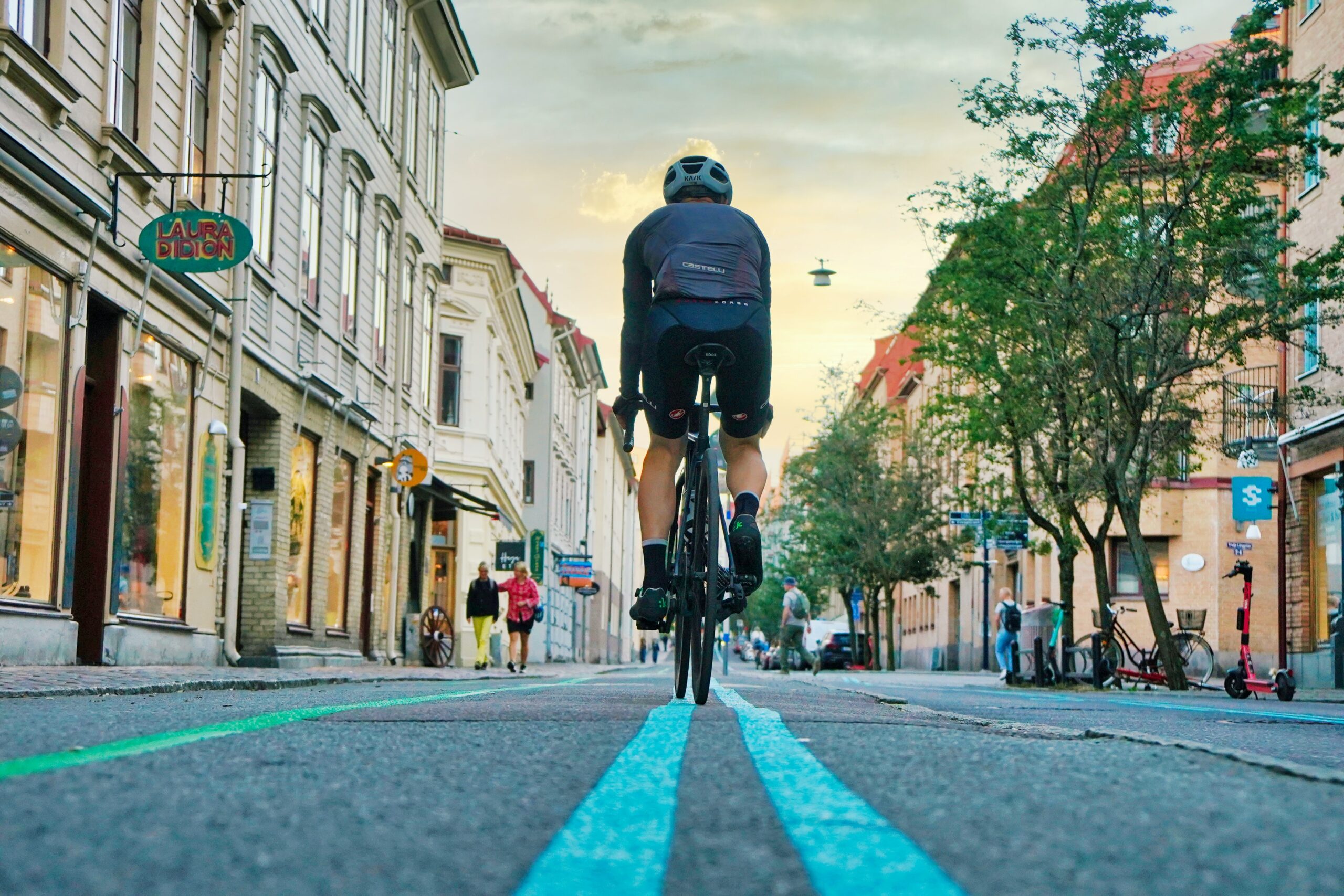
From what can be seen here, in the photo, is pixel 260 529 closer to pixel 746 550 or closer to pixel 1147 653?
pixel 1147 653

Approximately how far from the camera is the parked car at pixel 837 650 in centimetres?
5762

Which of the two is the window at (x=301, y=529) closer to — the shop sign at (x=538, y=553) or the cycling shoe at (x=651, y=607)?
the cycling shoe at (x=651, y=607)

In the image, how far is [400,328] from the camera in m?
29.1

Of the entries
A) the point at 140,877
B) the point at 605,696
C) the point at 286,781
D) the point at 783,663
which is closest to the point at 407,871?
the point at 140,877

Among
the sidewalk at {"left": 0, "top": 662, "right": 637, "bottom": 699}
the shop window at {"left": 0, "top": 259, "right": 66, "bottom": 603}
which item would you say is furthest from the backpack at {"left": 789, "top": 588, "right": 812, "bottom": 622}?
the shop window at {"left": 0, "top": 259, "right": 66, "bottom": 603}

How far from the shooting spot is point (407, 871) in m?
2.22

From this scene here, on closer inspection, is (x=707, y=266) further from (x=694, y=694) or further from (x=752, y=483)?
(x=694, y=694)

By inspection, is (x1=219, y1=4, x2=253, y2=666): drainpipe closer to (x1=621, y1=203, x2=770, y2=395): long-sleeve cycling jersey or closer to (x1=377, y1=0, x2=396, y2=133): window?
(x1=377, y1=0, x2=396, y2=133): window

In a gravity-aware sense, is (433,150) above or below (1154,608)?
above

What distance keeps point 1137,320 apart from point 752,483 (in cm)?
1727

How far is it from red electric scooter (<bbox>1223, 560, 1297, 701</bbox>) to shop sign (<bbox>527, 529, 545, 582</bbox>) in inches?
1413

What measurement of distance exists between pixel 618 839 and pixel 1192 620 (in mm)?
22860

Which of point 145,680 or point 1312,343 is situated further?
point 1312,343

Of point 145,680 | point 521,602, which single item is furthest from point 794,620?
point 145,680
